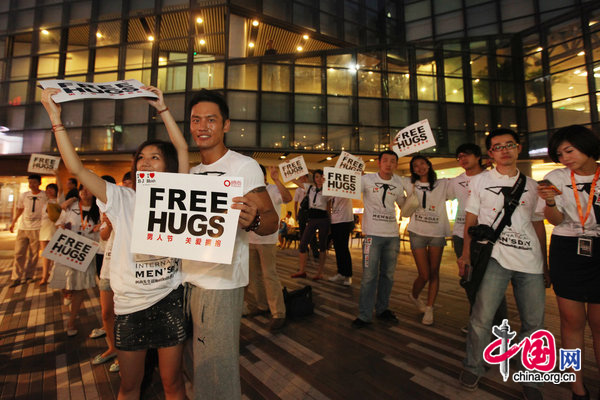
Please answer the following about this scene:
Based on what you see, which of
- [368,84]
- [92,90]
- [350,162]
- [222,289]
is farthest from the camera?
[368,84]

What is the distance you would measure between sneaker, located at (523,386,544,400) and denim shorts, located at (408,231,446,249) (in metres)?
1.77

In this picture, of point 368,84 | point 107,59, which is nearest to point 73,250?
point 368,84

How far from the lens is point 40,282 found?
20.1ft

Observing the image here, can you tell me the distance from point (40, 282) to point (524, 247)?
8510 millimetres

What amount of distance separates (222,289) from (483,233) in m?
2.11

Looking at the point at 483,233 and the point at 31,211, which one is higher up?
A: the point at 31,211

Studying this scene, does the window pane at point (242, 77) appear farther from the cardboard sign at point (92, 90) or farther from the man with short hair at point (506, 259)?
the man with short hair at point (506, 259)

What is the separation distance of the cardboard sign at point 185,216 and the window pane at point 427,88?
16085 mm

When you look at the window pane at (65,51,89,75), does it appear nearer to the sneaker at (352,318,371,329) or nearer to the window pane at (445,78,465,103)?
the sneaker at (352,318,371,329)

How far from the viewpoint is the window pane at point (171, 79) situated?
14.4 metres

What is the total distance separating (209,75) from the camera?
14086mm

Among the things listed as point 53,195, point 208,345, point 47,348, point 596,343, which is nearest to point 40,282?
point 53,195

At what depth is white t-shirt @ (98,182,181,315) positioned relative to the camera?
158 cm

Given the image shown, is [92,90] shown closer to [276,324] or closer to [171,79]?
[276,324]
